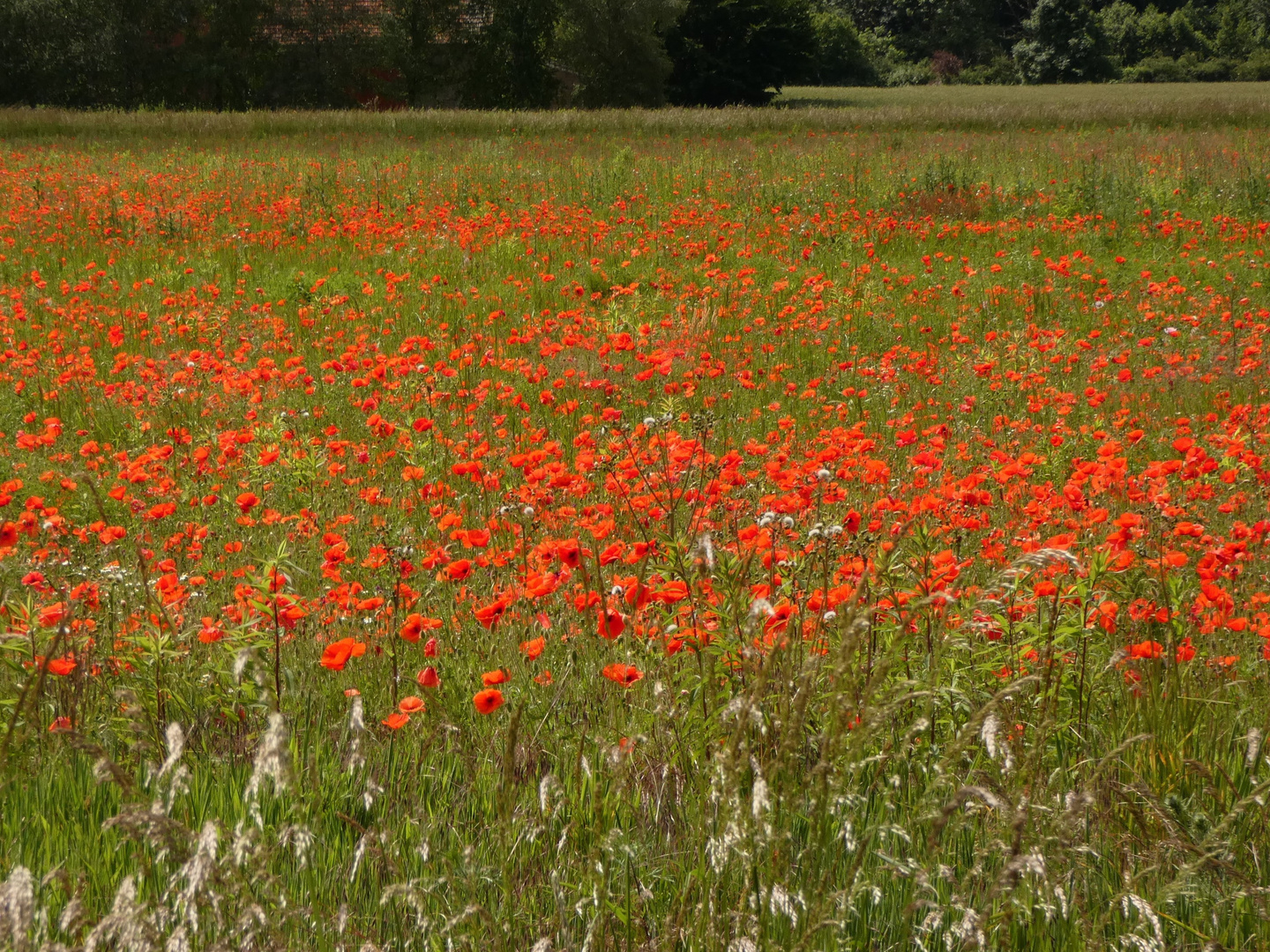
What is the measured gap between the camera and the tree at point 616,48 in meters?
36.3

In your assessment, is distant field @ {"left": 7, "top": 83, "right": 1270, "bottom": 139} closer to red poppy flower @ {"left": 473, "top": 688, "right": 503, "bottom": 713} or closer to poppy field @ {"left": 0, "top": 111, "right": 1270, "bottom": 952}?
poppy field @ {"left": 0, "top": 111, "right": 1270, "bottom": 952}

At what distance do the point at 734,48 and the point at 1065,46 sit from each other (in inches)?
1512

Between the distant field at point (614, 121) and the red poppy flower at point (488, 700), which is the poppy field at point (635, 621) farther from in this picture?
the distant field at point (614, 121)

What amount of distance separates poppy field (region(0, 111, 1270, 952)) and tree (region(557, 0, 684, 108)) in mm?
31336

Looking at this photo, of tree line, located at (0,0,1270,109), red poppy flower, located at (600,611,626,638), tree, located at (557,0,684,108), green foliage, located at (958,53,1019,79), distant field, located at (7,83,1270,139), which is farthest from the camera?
green foliage, located at (958,53,1019,79)

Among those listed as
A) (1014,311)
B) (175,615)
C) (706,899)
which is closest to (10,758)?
(175,615)

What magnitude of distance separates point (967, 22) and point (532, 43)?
2171 inches

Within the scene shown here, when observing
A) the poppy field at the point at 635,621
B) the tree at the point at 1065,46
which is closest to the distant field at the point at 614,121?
the poppy field at the point at 635,621

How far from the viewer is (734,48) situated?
41.3 meters

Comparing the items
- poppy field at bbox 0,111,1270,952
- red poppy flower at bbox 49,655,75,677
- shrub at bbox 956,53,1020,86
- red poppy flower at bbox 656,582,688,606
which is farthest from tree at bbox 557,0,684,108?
shrub at bbox 956,53,1020,86

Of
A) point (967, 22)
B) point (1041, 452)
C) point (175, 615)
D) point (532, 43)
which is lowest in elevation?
point (1041, 452)

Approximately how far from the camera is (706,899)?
1.47m

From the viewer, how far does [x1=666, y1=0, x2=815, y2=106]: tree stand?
40.7 m

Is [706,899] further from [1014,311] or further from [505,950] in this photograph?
[1014,311]
